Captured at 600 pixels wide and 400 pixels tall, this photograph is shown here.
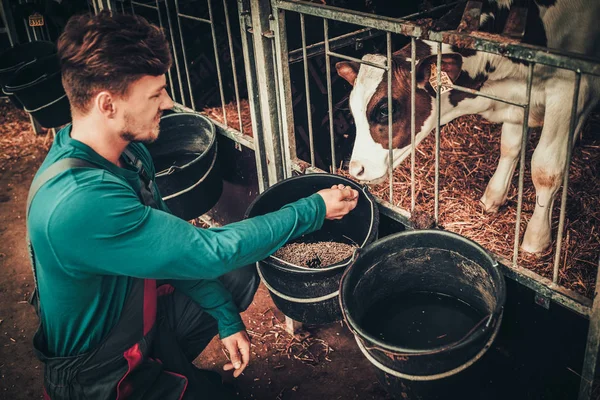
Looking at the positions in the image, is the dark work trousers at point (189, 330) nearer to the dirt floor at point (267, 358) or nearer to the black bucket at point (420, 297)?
the dirt floor at point (267, 358)

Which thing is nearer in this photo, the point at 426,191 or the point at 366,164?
the point at 366,164

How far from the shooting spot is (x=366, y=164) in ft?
11.4

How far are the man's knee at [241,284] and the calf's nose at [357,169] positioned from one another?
80 cm

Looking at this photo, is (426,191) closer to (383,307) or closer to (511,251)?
(511,251)

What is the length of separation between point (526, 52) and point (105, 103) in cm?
161

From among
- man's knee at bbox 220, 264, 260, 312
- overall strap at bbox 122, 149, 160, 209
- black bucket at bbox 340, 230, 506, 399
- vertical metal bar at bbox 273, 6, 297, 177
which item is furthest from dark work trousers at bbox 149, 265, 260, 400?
vertical metal bar at bbox 273, 6, 297, 177

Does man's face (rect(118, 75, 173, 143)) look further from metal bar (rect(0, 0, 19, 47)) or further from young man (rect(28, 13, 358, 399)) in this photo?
metal bar (rect(0, 0, 19, 47))

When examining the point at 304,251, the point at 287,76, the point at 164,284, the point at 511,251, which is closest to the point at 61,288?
the point at 164,284

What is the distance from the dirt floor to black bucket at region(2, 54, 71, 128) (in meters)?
1.32

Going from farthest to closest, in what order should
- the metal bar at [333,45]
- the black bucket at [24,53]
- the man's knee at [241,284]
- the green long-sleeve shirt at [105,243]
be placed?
the black bucket at [24,53] → the metal bar at [333,45] → the man's knee at [241,284] → the green long-sleeve shirt at [105,243]

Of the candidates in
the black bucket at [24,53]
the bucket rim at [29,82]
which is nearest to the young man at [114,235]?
the bucket rim at [29,82]

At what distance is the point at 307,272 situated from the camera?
107 inches

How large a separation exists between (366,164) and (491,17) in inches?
45.5

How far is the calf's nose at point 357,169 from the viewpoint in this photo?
3428 mm
